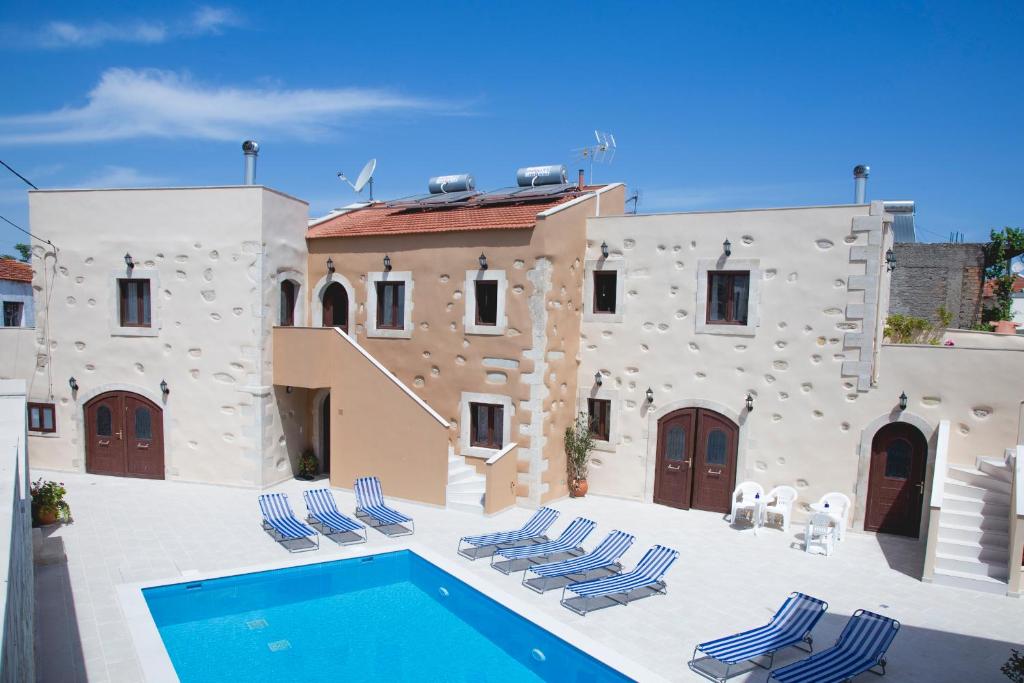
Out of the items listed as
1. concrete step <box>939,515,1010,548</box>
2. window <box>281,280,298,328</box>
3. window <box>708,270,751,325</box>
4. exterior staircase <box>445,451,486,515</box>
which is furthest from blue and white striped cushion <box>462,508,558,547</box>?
window <box>281,280,298,328</box>

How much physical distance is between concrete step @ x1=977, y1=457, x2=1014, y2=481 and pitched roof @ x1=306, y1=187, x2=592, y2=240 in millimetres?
9698

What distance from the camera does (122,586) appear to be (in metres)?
10.1

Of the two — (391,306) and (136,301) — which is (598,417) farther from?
(136,301)

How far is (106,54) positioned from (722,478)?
16.2m

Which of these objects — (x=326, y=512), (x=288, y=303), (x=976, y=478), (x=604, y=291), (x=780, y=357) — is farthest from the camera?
(x=288, y=303)

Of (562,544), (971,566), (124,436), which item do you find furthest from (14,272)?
(971,566)

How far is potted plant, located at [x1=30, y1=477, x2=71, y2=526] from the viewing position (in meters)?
12.3

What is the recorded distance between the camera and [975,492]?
12.3 metres

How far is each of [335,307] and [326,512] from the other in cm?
595

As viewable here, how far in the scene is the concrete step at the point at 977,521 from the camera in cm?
1181

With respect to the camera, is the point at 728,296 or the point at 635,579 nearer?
the point at 635,579

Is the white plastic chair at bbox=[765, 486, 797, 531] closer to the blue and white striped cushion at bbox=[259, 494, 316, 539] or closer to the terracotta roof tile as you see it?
the terracotta roof tile

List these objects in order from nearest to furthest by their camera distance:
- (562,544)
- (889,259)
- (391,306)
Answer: (562,544) → (889,259) → (391,306)

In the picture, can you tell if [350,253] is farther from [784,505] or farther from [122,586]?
[784,505]
